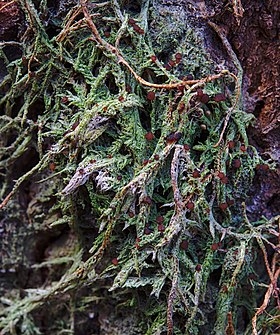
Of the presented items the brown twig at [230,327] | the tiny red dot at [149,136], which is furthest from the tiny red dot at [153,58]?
the brown twig at [230,327]

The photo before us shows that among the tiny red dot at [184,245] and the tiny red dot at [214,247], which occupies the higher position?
the tiny red dot at [184,245]

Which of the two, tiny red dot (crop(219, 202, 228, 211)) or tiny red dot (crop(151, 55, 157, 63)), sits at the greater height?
tiny red dot (crop(151, 55, 157, 63))

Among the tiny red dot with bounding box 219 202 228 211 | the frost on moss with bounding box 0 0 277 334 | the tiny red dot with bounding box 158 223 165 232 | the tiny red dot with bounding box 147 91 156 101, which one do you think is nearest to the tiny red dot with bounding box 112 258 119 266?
the frost on moss with bounding box 0 0 277 334

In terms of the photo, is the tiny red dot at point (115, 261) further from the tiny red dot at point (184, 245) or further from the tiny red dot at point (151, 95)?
the tiny red dot at point (151, 95)

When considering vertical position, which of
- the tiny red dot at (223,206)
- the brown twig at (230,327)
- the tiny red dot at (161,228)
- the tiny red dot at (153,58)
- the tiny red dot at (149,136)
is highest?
the tiny red dot at (153,58)

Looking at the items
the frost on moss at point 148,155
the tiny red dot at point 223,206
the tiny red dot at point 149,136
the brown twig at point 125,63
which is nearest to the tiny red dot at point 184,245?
the frost on moss at point 148,155

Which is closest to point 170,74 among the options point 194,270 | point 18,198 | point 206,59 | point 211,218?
point 206,59

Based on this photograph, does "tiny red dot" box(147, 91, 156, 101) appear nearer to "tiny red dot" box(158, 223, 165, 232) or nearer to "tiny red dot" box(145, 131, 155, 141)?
"tiny red dot" box(145, 131, 155, 141)

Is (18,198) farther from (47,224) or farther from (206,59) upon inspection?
(206,59)

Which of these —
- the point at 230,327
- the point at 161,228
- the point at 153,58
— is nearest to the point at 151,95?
the point at 153,58
